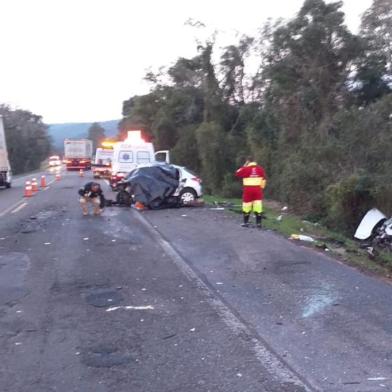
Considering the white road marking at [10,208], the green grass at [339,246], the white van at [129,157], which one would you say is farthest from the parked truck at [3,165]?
the green grass at [339,246]

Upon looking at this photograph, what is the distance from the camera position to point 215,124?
38.8m

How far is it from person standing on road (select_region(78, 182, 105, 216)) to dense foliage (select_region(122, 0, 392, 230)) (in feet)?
20.8

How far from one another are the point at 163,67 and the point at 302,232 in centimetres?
4147

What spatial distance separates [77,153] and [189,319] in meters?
→ 55.6

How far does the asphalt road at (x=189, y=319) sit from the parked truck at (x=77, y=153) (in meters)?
48.6

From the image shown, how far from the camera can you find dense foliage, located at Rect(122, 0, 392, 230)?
18.0m

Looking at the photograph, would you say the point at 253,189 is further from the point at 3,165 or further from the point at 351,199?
the point at 3,165

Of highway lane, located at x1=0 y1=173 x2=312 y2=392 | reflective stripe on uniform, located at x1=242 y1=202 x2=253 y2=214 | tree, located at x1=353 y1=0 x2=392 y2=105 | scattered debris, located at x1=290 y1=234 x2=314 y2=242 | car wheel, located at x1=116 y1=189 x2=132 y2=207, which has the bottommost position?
car wheel, located at x1=116 y1=189 x2=132 y2=207

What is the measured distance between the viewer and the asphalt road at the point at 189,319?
513cm

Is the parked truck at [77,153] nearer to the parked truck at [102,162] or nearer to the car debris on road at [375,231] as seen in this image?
the parked truck at [102,162]

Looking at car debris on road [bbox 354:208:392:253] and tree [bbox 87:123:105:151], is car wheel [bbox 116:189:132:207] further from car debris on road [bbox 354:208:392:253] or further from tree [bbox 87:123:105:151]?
tree [bbox 87:123:105:151]

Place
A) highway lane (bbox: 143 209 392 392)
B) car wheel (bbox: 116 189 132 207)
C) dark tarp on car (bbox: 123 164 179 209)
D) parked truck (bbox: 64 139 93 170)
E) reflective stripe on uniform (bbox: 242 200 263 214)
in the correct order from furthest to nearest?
parked truck (bbox: 64 139 93 170) → car wheel (bbox: 116 189 132 207) → dark tarp on car (bbox: 123 164 179 209) → reflective stripe on uniform (bbox: 242 200 263 214) → highway lane (bbox: 143 209 392 392)

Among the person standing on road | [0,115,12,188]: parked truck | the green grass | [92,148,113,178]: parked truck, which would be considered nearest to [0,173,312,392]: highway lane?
the green grass

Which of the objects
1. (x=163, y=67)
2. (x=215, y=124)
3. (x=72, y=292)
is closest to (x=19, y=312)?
(x=72, y=292)
